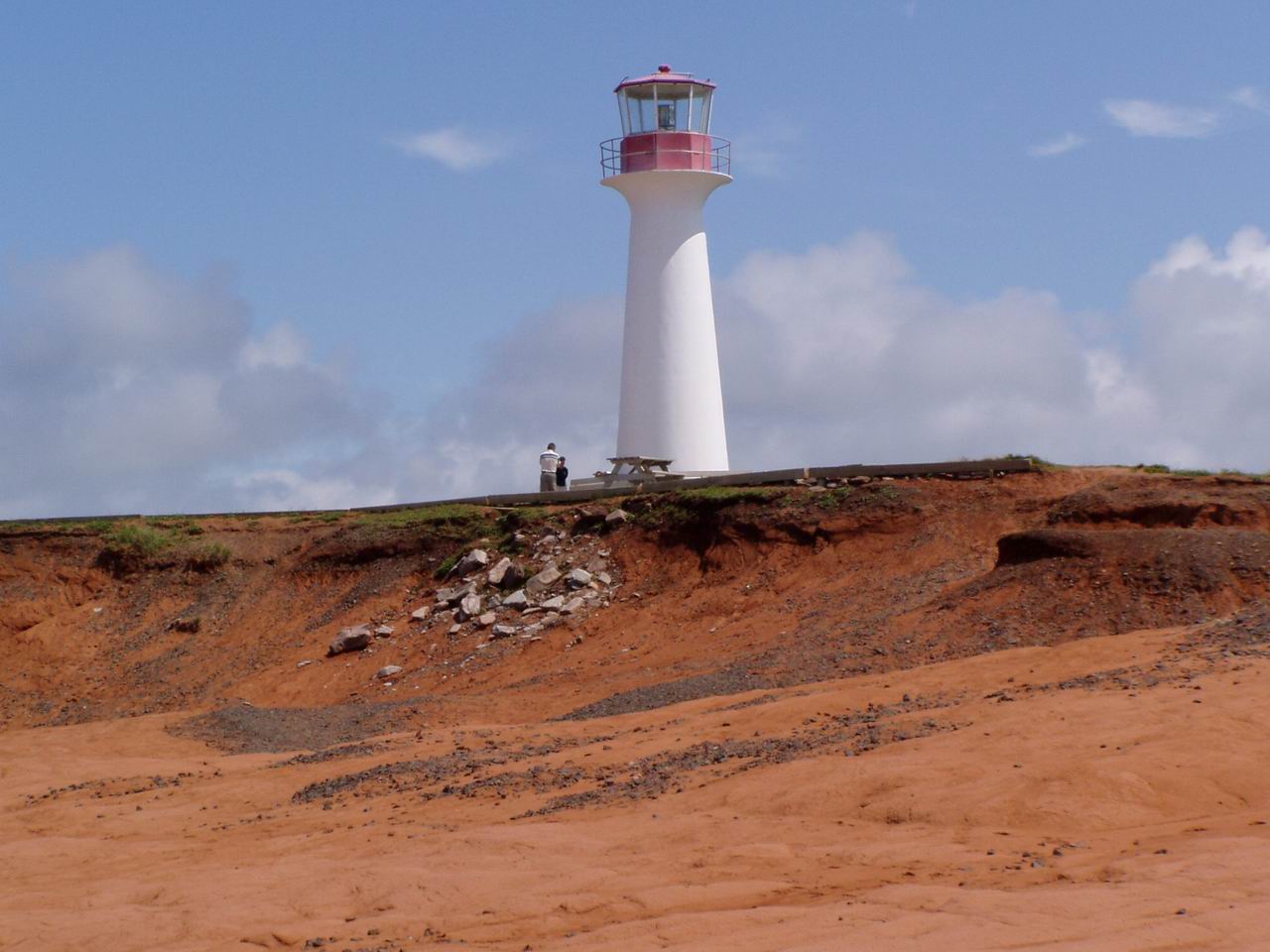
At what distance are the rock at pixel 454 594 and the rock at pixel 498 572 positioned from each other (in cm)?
35

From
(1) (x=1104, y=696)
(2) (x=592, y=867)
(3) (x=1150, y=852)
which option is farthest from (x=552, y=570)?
(3) (x=1150, y=852)

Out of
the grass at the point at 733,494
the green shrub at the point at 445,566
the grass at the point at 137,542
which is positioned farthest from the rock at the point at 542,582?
the grass at the point at 137,542

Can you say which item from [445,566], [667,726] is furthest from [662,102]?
[667,726]

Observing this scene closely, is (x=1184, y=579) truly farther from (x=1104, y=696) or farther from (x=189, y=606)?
(x=189, y=606)

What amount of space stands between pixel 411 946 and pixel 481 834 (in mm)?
2448

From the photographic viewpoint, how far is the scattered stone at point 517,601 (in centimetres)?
2570

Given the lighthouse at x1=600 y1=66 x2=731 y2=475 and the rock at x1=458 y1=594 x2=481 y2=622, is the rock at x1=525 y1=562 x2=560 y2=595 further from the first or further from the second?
the lighthouse at x1=600 y1=66 x2=731 y2=475

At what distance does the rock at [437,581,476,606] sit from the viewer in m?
26.6

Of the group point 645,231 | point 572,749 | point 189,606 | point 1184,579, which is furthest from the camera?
point 645,231

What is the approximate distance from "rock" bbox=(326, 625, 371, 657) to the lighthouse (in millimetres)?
7609

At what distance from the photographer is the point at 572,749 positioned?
15750 millimetres

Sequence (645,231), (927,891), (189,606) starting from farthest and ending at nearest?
(645,231)
(189,606)
(927,891)

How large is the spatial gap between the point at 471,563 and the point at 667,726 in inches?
467

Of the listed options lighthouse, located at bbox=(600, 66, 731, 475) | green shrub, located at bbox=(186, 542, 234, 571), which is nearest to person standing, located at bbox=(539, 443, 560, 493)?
lighthouse, located at bbox=(600, 66, 731, 475)
